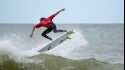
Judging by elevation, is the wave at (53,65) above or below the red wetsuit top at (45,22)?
below

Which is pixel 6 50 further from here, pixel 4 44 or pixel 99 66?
pixel 99 66

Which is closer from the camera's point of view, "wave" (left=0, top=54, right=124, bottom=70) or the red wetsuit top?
"wave" (left=0, top=54, right=124, bottom=70)

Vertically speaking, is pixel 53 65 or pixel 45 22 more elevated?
pixel 45 22

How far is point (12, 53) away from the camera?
1501 centimetres

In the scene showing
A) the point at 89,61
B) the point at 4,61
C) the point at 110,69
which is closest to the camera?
the point at 4,61

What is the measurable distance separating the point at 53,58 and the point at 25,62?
226 cm

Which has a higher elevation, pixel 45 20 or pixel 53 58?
pixel 45 20

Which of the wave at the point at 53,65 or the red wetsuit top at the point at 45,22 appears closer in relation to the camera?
the wave at the point at 53,65

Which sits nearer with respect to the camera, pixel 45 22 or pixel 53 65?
pixel 53 65

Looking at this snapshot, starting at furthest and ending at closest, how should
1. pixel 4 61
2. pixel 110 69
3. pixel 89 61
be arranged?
pixel 89 61, pixel 110 69, pixel 4 61

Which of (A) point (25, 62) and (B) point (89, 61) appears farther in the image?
(B) point (89, 61)

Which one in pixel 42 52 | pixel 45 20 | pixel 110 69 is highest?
pixel 45 20

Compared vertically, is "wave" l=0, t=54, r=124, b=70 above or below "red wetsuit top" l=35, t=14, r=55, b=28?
below

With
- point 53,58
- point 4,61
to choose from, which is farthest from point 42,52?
point 4,61
